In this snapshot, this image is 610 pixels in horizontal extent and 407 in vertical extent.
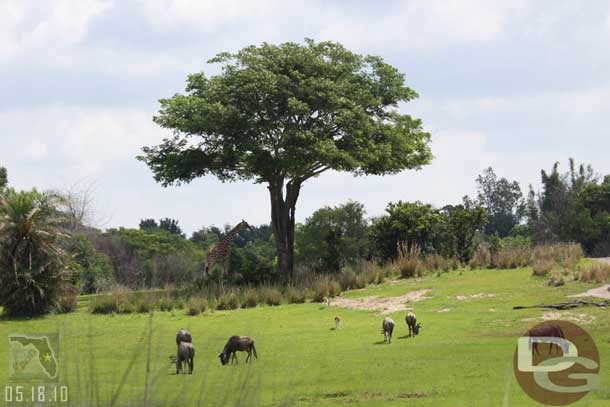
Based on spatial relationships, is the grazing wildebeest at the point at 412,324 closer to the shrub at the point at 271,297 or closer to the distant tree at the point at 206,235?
the shrub at the point at 271,297

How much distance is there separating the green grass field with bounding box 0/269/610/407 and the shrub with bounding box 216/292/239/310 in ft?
3.16

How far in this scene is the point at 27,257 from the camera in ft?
85.9

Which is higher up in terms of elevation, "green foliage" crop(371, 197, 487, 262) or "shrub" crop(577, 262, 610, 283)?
"green foliage" crop(371, 197, 487, 262)

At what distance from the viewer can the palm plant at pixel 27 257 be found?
2594 centimetres

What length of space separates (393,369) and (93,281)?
31.7 metres

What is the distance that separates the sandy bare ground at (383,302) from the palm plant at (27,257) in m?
9.57

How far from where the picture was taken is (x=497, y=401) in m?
10.4

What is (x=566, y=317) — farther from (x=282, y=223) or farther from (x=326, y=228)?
(x=326, y=228)

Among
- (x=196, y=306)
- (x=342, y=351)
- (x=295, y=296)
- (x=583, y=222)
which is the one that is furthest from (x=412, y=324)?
(x=583, y=222)

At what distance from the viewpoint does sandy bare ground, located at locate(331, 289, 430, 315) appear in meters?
25.6

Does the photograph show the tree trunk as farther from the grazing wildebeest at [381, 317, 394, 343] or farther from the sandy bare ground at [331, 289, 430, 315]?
the grazing wildebeest at [381, 317, 394, 343]

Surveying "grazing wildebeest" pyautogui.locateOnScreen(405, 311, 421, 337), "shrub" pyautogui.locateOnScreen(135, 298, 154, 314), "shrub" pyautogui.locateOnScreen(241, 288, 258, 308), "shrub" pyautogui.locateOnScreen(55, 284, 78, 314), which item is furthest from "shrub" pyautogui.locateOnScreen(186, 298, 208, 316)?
"grazing wildebeest" pyautogui.locateOnScreen(405, 311, 421, 337)

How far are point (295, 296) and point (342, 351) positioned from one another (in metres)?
12.9

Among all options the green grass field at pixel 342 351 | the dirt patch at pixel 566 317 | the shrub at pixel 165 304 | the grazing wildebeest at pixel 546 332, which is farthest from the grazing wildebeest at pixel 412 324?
the shrub at pixel 165 304
